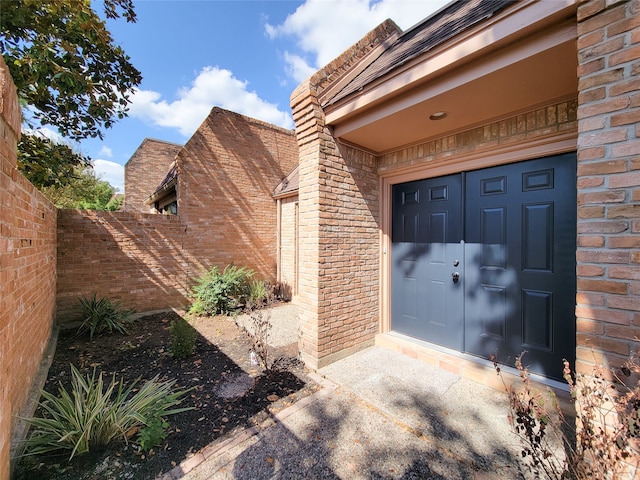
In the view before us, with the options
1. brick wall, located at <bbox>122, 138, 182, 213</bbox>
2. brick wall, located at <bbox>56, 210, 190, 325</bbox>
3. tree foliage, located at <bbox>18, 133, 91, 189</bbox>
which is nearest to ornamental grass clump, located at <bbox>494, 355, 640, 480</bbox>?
tree foliage, located at <bbox>18, 133, 91, 189</bbox>

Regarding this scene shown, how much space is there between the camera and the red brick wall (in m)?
1.48

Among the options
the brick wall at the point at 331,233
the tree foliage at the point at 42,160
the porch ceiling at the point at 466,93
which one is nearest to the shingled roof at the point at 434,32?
the porch ceiling at the point at 466,93

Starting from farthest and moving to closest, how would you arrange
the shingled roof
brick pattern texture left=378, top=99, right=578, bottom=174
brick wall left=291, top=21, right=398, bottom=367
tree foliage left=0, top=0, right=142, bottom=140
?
tree foliage left=0, top=0, right=142, bottom=140 < brick wall left=291, top=21, right=398, bottom=367 < brick pattern texture left=378, top=99, right=578, bottom=174 < the shingled roof

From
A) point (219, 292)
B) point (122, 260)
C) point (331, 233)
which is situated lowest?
point (219, 292)

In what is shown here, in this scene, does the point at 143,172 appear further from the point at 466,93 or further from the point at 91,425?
the point at 466,93

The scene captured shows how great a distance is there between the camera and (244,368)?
3590 millimetres

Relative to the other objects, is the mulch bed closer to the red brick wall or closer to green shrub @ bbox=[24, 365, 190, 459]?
green shrub @ bbox=[24, 365, 190, 459]

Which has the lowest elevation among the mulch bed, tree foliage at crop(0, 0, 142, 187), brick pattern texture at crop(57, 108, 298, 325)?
the mulch bed

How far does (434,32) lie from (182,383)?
16.5ft

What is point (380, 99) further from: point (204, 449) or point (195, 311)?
point (195, 311)

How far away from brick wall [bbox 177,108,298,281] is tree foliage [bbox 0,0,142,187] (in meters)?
1.97

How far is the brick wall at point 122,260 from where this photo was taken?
5426 mm

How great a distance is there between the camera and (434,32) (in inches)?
113

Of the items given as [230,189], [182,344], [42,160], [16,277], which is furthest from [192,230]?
[16,277]
